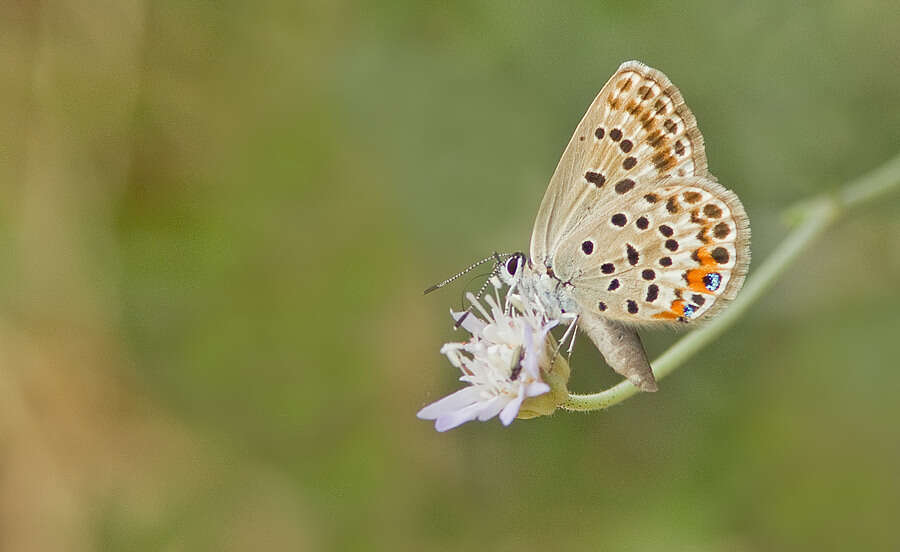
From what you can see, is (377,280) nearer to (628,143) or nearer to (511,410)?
(628,143)

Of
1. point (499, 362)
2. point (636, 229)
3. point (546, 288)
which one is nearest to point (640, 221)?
point (636, 229)

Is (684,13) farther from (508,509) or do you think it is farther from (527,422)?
(508,509)

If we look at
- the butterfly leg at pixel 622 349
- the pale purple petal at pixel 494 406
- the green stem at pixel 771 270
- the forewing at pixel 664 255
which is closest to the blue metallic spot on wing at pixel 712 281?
the forewing at pixel 664 255

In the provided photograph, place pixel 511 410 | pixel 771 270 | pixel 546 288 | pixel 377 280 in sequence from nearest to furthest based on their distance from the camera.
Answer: pixel 511 410 < pixel 546 288 < pixel 771 270 < pixel 377 280

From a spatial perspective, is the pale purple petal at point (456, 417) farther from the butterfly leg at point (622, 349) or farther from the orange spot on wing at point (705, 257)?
the orange spot on wing at point (705, 257)

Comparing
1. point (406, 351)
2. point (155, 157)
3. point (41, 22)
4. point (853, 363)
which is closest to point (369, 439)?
point (406, 351)

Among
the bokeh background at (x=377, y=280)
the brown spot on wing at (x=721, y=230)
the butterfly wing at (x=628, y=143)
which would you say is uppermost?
the butterfly wing at (x=628, y=143)
